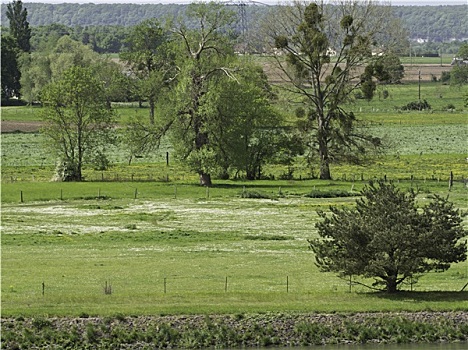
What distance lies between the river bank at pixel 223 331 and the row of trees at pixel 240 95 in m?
48.4

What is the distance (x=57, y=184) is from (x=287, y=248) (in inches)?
1345

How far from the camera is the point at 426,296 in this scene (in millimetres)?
38125

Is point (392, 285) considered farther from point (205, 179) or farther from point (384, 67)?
point (384, 67)

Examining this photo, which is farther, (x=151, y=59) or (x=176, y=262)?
(x=151, y=59)

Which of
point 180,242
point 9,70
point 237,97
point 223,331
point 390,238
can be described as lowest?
point 180,242

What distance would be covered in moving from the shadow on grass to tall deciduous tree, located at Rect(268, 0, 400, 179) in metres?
51.5

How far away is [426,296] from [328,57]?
56.0 m

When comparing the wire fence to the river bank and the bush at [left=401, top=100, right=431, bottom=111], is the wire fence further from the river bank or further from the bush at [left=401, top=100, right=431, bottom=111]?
the bush at [left=401, top=100, right=431, bottom=111]

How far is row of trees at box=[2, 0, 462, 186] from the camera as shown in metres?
86.0

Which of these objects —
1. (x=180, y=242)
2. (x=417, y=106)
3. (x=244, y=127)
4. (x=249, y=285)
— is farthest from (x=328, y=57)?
(x=417, y=106)

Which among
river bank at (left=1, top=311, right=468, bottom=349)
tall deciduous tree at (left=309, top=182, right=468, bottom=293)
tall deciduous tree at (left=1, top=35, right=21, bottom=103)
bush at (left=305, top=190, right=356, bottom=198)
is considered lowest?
bush at (left=305, top=190, right=356, bottom=198)

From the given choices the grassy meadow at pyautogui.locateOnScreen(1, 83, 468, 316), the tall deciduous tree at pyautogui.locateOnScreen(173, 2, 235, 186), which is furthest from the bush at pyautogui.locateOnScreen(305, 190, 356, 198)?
the tall deciduous tree at pyautogui.locateOnScreen(173, 2, 235, 186)

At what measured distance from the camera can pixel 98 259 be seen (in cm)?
4838

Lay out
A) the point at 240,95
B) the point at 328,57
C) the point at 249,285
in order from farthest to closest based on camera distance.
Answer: the point at 328,57 → the point at 240,95 → the point at 249,285
